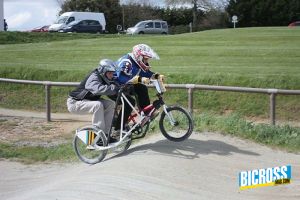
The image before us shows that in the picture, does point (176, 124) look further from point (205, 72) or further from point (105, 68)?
point (205, 72)

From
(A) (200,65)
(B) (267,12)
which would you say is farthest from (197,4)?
(A) (200,65)

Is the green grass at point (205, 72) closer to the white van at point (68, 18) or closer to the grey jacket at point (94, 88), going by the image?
the grey jacket at point (94, 88)

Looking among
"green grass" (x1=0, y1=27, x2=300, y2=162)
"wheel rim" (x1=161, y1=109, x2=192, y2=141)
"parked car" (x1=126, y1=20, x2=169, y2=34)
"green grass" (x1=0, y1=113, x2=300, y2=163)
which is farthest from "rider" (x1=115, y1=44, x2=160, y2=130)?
"parked car" (x1=126, y1=20, x2=169, y2=34)

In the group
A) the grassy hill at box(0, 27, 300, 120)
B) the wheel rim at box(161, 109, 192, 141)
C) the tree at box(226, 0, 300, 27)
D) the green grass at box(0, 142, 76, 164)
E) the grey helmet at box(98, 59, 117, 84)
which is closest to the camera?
the grey helmet at box(98, 59, 117, 84)

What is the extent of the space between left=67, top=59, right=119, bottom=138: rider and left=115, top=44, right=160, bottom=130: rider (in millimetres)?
155

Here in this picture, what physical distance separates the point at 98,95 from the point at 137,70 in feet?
2.39

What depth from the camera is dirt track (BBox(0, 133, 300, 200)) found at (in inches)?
274

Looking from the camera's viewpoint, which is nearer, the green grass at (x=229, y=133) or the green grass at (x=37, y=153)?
the green grass at (x=229, y=133)

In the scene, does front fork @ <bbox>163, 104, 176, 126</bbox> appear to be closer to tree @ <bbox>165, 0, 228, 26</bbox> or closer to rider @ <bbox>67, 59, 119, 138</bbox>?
rider @ <bbox>67, 59, 119, 138</bbox>

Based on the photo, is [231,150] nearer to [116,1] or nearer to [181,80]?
[181,80]

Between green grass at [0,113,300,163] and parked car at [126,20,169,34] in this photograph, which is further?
parked car at [126,20,169,34]

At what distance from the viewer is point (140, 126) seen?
352 inches

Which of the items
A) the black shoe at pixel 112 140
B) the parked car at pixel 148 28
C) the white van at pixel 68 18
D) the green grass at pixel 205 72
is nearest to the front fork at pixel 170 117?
the black shoe at pixel 112 140

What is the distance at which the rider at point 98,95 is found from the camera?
28.6 feet
